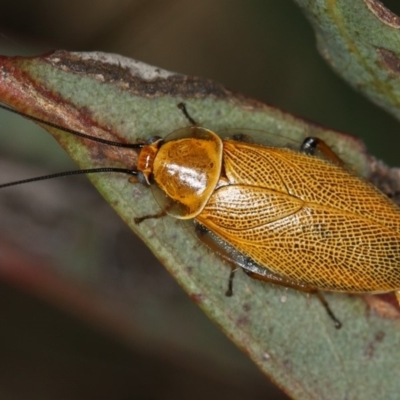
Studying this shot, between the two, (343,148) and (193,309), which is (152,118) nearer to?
(343,148)

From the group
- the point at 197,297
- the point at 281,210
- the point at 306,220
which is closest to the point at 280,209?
the point at 281,210

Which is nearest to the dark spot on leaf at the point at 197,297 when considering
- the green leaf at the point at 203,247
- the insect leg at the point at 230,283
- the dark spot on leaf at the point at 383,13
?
the green leaf at the point at 203,247

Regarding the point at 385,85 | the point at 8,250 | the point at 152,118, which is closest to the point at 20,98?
the point at 152,118

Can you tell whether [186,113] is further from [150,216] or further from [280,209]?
[280,209]

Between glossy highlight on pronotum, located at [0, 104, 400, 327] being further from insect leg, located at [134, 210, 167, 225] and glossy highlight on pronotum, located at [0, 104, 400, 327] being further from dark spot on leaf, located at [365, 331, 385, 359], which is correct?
dark spot on leaf, located at [365, 331, 385, 359]

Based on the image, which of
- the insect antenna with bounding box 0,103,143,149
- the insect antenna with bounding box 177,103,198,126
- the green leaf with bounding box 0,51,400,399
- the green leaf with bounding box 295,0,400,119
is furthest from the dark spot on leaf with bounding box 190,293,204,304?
the green leaf with bounding box 295,0,400,119

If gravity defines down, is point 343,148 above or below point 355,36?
below
